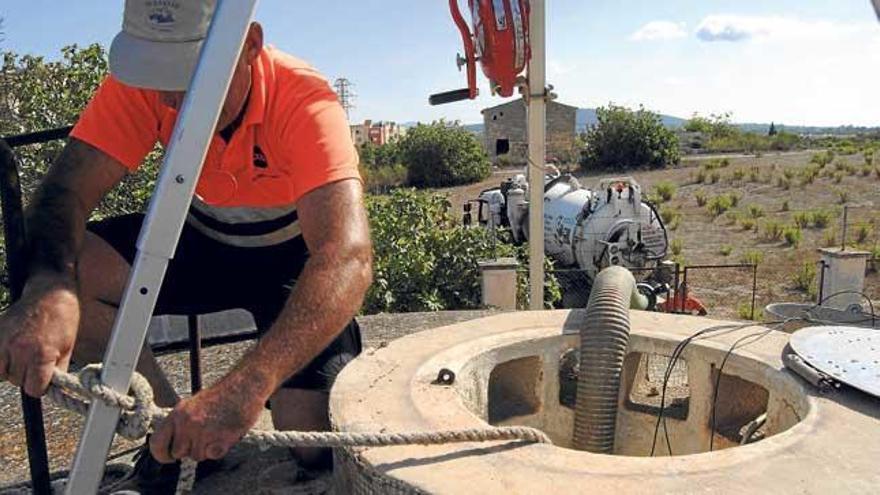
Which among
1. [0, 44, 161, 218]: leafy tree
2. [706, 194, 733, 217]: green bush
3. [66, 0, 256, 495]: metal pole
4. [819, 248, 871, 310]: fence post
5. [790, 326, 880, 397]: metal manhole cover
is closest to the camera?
[66, 0, 256, 495]: metal pole

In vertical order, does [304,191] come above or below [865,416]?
above

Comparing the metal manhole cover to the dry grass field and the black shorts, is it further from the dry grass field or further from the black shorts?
the dry grass field

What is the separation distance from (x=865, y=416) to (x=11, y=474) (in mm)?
3308

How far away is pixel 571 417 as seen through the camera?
382 cm

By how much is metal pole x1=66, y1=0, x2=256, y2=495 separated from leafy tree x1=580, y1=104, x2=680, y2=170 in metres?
27.1

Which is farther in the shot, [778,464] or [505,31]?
[505,31]

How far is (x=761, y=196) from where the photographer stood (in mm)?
20375

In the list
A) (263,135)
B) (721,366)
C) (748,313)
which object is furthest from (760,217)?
(263,135)

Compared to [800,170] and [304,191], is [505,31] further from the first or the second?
[800,170]

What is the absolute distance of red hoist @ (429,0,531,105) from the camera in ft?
14.9

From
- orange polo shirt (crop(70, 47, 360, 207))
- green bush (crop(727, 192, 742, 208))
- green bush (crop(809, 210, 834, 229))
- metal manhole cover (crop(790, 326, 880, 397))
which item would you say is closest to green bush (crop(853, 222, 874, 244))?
green bush (crop(809, 210, 834, 229))

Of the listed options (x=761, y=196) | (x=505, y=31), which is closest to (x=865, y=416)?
(x=505, y=31)

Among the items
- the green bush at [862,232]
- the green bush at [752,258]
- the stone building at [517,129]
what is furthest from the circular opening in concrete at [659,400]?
the stone building at [517,129]

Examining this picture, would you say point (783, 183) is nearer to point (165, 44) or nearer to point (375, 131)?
point (165, 44)
